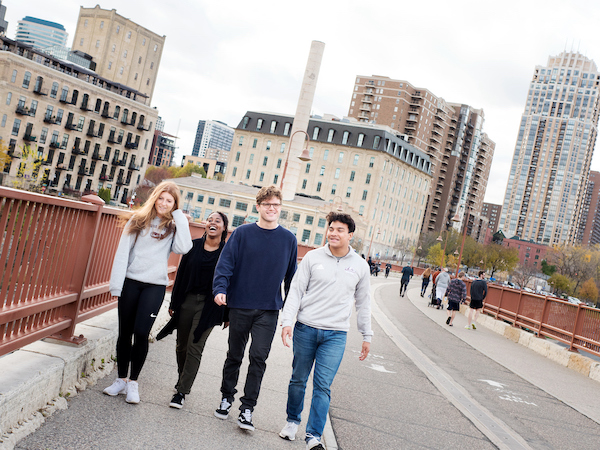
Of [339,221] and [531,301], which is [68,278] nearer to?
[339,221]

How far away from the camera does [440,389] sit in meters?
8.58

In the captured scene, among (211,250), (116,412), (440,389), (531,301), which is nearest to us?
(116,412)

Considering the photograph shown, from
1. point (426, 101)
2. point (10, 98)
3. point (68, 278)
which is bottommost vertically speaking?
point (68, 278)

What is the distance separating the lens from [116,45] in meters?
110

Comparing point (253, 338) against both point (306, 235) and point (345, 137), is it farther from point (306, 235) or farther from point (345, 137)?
point (345, 137)

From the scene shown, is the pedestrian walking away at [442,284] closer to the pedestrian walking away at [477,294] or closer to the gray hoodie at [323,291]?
the pedestrian walking away at [477,294]

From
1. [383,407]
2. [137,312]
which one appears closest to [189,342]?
→ [137,312]

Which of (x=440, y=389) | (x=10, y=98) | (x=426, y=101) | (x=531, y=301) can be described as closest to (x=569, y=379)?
(x=440, y=389)

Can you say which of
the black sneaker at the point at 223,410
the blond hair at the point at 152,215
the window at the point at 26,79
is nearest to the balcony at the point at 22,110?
the window at the point at 26,79

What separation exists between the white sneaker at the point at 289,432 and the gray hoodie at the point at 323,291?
0.89 meters

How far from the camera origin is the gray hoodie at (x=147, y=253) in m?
5.04

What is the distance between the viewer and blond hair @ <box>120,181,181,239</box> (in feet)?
17.0

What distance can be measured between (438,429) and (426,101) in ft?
430

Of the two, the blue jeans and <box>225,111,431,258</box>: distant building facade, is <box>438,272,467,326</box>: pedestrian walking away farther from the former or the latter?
<box>225,111,431,258</box>: distant building facade
